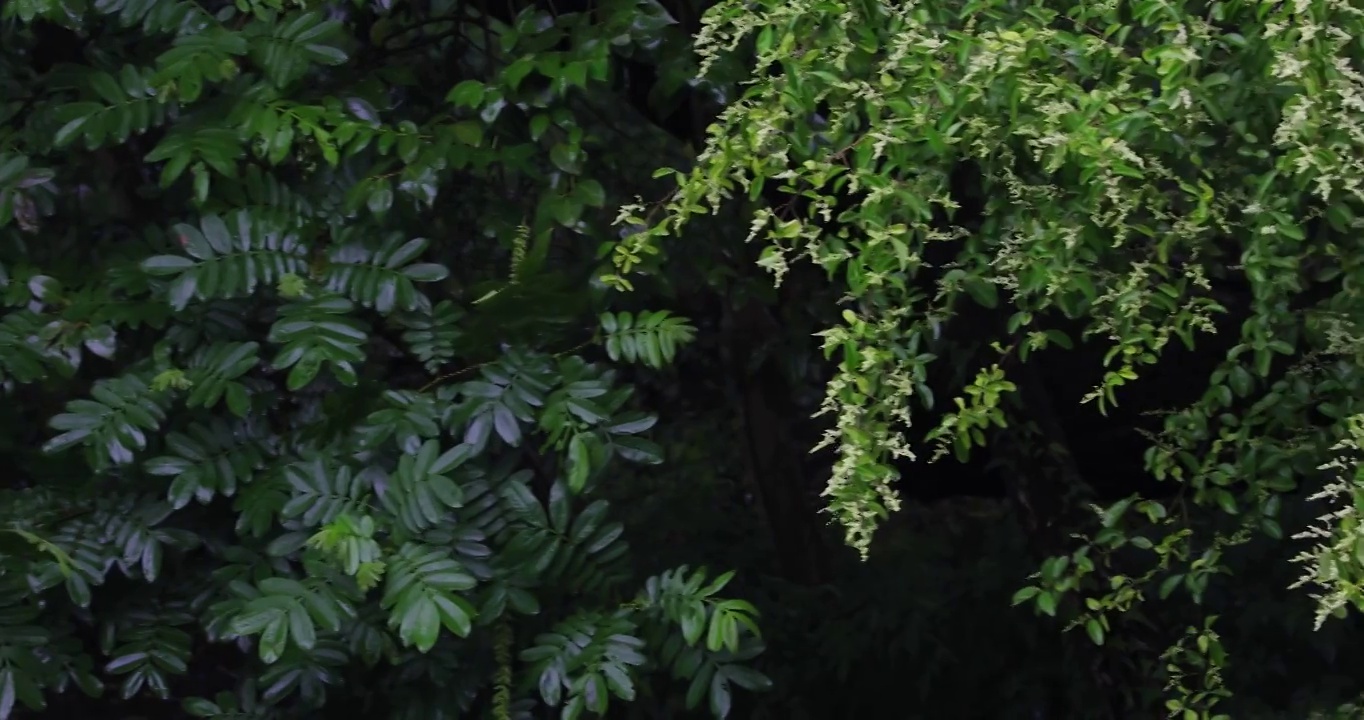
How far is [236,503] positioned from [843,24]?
3.91ft

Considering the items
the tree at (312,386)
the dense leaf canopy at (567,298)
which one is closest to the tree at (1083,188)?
the dense leaf canopy at (567,298)

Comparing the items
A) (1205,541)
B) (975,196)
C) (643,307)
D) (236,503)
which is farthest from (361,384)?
(1205,541)

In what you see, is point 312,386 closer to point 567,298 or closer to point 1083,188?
point 567,298

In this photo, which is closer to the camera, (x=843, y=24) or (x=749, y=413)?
(x=843, y=24)

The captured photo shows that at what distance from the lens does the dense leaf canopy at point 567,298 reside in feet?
6.03

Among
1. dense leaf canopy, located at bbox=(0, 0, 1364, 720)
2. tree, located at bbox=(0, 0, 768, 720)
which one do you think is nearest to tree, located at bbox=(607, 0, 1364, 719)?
dense leaf canopy, located at bbox=(0, 0, 1364, 720)

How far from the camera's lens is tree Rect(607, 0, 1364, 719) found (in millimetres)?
1729

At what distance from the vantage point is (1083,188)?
1.81 metres

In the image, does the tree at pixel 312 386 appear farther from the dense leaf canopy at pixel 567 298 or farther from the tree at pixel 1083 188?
the tree at pixel 1083 188

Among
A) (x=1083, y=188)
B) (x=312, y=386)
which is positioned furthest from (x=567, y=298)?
(x=1083, y=188)

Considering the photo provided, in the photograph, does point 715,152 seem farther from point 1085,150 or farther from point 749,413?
point 749,413

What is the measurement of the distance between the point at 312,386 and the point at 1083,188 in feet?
4.52

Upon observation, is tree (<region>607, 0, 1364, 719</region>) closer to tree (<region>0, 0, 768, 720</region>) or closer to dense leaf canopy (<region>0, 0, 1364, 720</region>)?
dense leaf canopy (<region>0, 0, 1364, 720</region>)

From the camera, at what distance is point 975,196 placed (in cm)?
248
